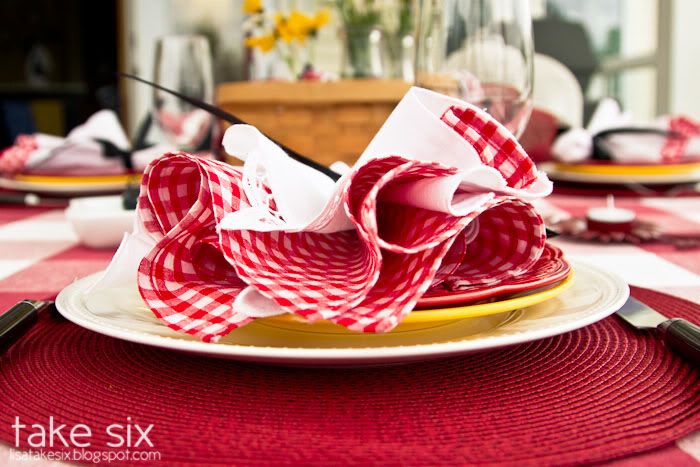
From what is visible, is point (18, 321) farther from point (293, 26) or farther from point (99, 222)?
point (293, 26)

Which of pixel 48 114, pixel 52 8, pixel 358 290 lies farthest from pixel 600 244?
pixel 52 8

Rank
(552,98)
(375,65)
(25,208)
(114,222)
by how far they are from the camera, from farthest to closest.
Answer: (552,98), (375,65), (25,208), (114,222)

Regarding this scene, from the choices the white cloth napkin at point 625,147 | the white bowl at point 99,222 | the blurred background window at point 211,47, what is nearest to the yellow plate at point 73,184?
the white bowl at point 99,222

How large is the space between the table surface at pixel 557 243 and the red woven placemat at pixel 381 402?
3 cm

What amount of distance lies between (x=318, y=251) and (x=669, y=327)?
166 mm

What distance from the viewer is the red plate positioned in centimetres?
31

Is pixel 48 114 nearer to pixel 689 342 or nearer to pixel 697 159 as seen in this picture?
pixel 697 159

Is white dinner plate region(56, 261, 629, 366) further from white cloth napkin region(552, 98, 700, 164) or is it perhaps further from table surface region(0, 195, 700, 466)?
white cloth napkin region(552, 98, 700, 164)

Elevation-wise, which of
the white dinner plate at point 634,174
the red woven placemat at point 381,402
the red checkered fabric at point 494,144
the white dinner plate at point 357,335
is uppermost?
the red checkered fabric at point 494,144

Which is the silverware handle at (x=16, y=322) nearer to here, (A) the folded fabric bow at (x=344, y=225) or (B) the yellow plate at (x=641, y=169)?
(A) the folded fabric bow at (x=344, y=225)

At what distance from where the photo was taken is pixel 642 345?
14.0 inches

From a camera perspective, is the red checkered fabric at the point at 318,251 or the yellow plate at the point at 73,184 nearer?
the red checkered fabric at the point at 318,251

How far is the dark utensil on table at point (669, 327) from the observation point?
32cm

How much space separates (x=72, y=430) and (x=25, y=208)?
31.6 inches
